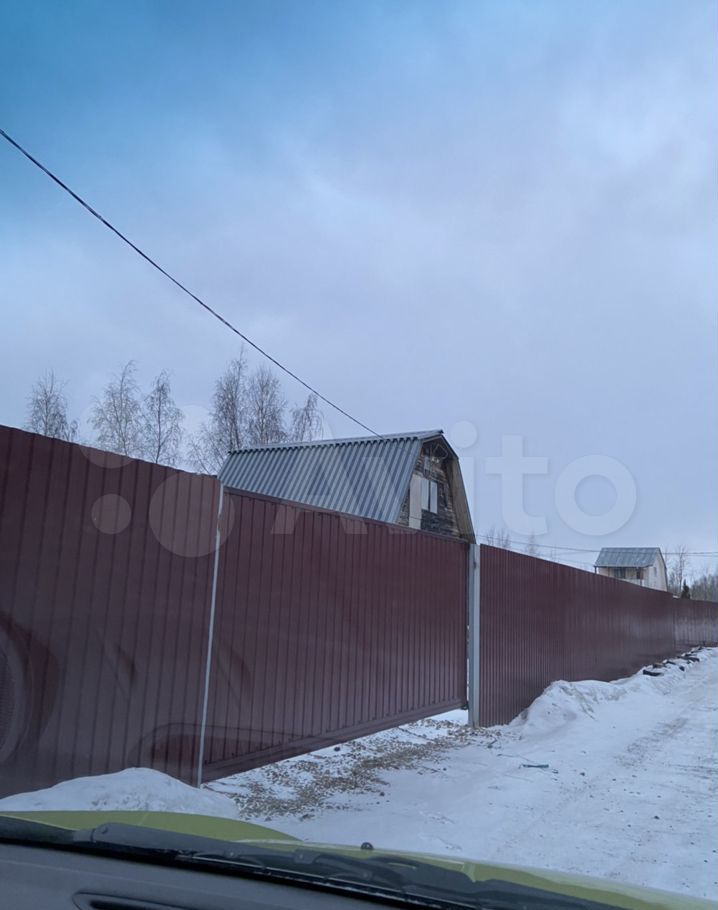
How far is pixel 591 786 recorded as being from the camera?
22.4 feet

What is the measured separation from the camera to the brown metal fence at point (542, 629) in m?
10.5

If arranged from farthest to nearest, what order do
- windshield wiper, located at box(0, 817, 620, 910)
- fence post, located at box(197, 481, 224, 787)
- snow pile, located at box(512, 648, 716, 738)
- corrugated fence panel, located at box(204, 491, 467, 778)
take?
snow pile, located at box(512, 648, 716, 738) → corrugated fence panel, located at box(204, 491, 467, 778) → fence post, located at box(197, 481, 224, 787) → windshield wiper, located at box(0, 817, 620, 910)

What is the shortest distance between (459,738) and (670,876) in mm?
4443

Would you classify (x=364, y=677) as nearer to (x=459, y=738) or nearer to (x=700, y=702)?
(x=459, y=738)

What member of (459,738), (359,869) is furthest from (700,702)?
(359,869)

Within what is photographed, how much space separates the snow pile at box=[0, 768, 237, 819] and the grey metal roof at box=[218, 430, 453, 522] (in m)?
14.4

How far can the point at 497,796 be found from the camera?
20.7ft

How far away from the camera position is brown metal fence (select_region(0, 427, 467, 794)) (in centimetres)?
448

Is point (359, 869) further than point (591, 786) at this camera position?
No

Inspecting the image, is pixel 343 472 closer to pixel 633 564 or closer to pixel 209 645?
pixel 209 645

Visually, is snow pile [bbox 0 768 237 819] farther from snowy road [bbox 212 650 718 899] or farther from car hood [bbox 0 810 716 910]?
car hood [bbox 0 810 716 910]

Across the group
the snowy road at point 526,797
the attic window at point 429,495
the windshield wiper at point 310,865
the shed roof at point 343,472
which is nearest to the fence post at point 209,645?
the snowy road at point 526,797

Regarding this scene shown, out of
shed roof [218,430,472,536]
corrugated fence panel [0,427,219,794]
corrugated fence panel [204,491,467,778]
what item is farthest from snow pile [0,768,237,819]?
shed roof [218,430,472,536]

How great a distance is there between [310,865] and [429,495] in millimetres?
20719
